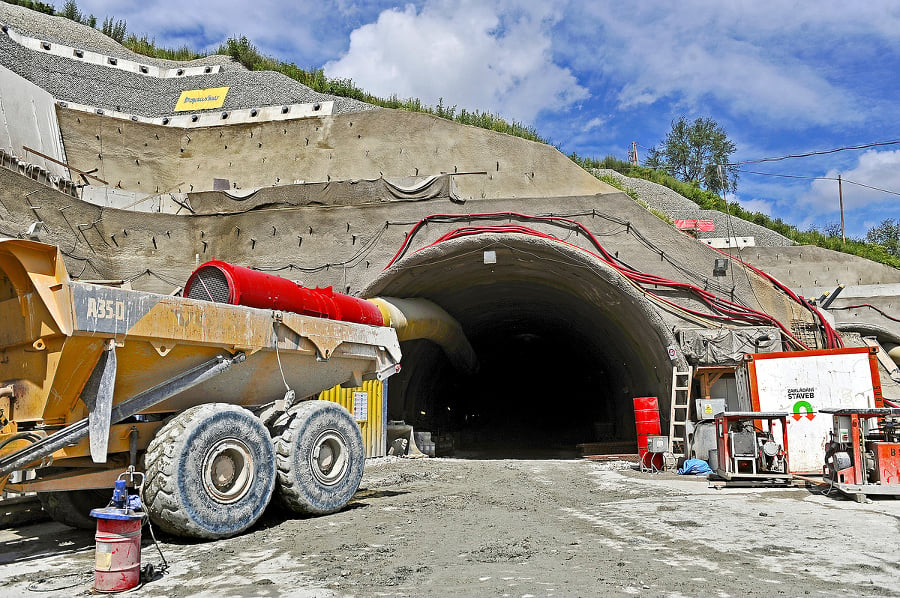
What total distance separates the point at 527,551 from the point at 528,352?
22624 mm

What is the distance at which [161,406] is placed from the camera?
6.64m

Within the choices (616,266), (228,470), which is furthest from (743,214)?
(228,470)

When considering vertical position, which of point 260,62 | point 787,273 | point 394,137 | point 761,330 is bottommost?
point 761,330

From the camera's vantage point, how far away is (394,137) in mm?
17375

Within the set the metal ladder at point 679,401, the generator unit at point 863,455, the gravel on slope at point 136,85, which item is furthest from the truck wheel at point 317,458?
the gravel on slope at point 136,85

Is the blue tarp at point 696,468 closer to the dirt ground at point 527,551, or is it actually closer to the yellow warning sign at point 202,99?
the dirt ground at point 527,551

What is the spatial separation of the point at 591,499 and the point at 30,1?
3476 centimetres

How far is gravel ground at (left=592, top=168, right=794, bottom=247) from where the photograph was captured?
28.4 metres

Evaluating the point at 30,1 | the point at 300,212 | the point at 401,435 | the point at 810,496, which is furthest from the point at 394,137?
the point at 30,1

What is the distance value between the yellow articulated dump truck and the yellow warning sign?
58.0ft

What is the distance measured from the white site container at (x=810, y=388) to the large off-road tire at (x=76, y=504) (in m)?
9.95

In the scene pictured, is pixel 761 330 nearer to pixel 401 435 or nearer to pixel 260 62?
pixel 401 435

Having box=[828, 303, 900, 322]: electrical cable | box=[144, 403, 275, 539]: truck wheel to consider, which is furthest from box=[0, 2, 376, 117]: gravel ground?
box=[144, 403, 275, 539]: truck wheel

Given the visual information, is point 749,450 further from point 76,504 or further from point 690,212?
point 690,212
